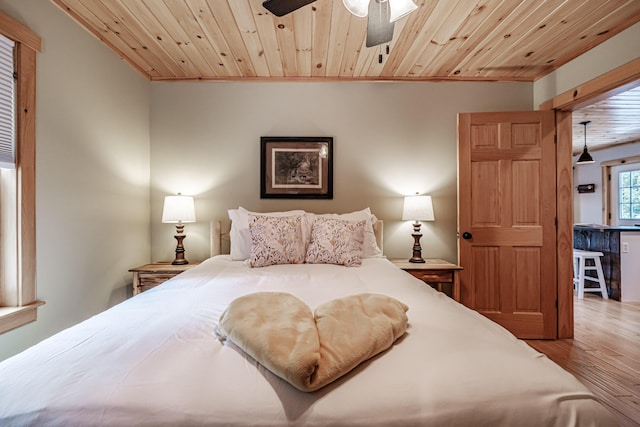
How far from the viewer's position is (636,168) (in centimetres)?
570

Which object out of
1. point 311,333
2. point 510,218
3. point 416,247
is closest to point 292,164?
point 416,247

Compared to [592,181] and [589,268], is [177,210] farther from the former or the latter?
[592,181]

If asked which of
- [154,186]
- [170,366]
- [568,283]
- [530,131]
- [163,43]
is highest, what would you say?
[163,43]

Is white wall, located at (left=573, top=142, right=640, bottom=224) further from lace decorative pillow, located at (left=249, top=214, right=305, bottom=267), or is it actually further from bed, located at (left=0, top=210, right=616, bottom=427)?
bed, located at (left=0, top=210, right=616, bottom=427)

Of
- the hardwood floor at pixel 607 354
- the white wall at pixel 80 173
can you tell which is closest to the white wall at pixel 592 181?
the hardwood floor at pixel 607 354

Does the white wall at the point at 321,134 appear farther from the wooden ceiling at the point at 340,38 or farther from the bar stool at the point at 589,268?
the bar stool at the point at 589,268

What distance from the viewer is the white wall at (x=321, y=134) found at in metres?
2.92

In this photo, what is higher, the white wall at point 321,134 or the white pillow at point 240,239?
the white wall at point 321,134

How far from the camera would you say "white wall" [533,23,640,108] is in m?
2.05

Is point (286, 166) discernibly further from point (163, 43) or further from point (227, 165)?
point (163, 43)

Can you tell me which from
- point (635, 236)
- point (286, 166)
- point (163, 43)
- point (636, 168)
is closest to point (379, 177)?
point (286, 166)

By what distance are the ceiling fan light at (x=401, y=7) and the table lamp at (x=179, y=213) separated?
7.01 ft

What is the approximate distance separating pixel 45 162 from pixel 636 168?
8.67 m

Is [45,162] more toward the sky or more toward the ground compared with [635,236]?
more toward the sky
